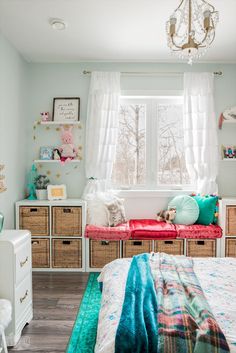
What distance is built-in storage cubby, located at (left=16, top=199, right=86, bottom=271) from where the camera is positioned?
12.6 feet

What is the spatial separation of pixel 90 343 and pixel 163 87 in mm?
3173

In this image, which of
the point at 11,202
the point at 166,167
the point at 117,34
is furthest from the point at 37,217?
the point at 117,34

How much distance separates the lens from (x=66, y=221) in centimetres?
384

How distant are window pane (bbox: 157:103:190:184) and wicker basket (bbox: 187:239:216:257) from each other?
0.92 metres

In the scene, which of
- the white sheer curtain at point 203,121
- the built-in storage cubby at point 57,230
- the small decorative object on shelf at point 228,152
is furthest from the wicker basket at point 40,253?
the small decorative object on shelf at point 228,152

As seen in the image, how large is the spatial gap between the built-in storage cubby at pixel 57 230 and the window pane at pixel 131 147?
82 cm

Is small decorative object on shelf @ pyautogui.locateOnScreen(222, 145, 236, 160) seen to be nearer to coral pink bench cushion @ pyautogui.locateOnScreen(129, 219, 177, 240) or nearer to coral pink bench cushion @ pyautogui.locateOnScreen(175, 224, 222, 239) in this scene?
coral pink bench cushion @ pyautogui.locateOnScreen(175, 224, 222, 239)

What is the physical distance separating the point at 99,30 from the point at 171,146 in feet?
5.91

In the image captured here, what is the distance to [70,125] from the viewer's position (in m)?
4.22

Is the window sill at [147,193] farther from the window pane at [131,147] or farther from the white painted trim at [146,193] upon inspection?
the window pane at [131,147]

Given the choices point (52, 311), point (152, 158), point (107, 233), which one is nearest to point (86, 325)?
point (52, 311)

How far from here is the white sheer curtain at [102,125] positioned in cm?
415

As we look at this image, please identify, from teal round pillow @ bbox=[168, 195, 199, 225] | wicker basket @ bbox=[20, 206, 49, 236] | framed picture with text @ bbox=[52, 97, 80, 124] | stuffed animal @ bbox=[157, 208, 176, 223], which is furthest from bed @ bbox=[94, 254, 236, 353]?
framed picture with text @ bbox=[52, 97, 80, 124]

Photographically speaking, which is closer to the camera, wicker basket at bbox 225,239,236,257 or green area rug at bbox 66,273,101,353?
green area rug at bbox 66,273,101,353
